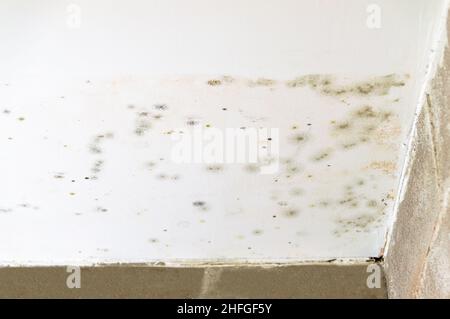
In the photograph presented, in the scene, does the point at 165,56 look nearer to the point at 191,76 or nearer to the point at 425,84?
the point at 191,76

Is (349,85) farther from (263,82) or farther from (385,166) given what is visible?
(385,166)

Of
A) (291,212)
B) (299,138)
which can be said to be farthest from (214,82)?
(291,212)

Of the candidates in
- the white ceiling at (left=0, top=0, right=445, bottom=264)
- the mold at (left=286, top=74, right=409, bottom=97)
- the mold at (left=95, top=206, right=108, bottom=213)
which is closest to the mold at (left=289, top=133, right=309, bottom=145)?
the white ceiling at (left=0, top=0, right=445, bottom=264)

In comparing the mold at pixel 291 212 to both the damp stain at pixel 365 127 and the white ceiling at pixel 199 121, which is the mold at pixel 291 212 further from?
the damp stain at pixel 365 127

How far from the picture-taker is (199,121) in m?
1.44

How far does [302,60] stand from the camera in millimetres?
1301

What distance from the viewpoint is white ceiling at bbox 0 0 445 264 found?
123 cm

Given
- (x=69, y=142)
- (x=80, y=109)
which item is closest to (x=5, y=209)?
(x=69, y=142)

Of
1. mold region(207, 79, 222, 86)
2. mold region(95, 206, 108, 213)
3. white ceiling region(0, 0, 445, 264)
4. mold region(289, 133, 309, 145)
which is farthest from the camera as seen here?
mold region(95, 206, 108, 213)

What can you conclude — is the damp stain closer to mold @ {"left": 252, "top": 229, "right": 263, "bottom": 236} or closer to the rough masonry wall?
the rough masonry wall

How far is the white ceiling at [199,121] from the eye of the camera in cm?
123

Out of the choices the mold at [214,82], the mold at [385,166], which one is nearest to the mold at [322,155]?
the mold at [385,166]
